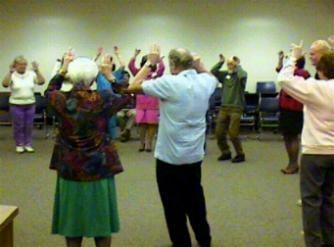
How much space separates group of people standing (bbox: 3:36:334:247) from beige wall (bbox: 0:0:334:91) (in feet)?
24.9

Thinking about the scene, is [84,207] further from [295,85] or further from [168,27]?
[168,27]

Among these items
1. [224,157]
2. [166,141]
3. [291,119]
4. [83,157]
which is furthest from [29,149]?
[83,157]

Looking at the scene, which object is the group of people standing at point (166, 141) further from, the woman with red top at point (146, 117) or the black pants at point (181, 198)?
the woman with red top at point (146, 117)

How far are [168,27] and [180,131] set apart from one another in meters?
8.02

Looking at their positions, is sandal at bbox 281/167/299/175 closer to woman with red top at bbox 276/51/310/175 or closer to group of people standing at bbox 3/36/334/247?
woman with red top at bbox 276/51/310/175

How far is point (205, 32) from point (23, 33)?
402 cm

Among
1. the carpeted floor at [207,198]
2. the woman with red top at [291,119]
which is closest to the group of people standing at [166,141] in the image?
the carpeted floor at [207,198]

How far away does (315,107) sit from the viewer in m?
3.04

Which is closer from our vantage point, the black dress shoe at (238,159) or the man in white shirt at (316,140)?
the man in white shirt at (316,140)

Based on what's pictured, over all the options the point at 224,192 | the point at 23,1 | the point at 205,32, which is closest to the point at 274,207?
the point at 224,192

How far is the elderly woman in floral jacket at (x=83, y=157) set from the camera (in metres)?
2.81

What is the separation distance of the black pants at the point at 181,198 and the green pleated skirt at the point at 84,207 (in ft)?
1.59

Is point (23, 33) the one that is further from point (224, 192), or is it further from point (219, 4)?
point (224, 192)

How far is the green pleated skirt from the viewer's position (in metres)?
2.89
